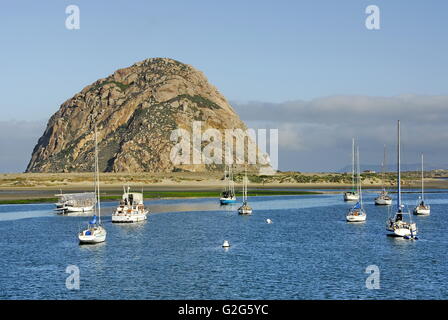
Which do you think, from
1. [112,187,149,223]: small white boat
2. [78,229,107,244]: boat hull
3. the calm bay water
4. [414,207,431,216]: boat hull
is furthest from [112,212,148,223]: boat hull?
[414,207,431,216]: boat hull

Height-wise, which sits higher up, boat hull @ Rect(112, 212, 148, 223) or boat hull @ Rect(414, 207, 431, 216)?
boat hull @ Rect(112, 212, 148, 223)

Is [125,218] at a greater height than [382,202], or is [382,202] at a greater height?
[125,218]

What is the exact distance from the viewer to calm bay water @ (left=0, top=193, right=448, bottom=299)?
46219mm

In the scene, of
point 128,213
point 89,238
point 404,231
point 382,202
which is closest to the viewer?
point 89,238

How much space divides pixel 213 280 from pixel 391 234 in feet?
113

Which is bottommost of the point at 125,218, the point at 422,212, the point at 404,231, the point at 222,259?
the point at 222,259

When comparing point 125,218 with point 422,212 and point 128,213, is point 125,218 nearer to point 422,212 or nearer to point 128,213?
point 128,213

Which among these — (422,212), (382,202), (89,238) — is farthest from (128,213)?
(382,202)

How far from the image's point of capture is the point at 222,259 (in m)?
60.6

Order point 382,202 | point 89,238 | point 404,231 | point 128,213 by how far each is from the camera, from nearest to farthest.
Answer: point 89,238, point 404,231, point 128,213, point 382,202

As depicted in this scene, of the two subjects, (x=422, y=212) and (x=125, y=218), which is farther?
(x=422, y=212)

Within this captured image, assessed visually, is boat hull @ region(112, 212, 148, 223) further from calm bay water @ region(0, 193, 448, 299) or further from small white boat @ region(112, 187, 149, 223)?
calm bay water @ region(0, 193, 448, 299)

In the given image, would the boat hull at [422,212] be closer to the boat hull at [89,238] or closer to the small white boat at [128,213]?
the small white boat at [128,213]

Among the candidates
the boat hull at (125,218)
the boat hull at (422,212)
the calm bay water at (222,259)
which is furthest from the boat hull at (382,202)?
the boat hull at (125,218)
